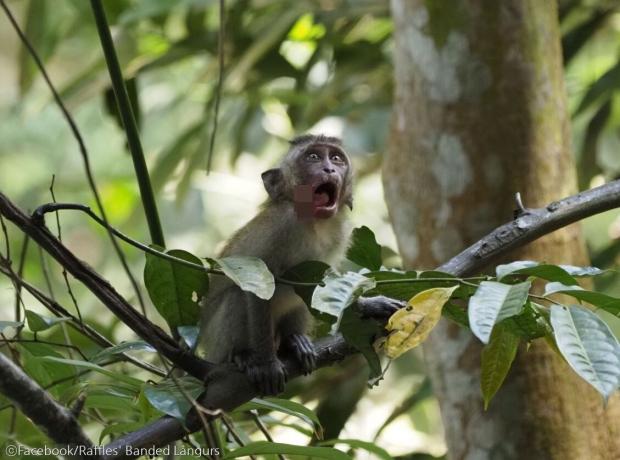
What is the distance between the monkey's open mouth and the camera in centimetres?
366

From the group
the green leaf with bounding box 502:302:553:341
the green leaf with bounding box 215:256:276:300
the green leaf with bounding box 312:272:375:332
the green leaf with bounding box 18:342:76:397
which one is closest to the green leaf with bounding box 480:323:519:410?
the green leaf with bounding box 502:302:553:341

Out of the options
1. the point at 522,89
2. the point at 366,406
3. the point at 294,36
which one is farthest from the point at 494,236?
the point at 366,406

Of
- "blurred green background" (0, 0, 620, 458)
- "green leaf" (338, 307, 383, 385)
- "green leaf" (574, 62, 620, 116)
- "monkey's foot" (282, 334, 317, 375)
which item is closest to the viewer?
"green leaf" (338, 307, 383, 385)

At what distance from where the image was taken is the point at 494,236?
2.50 meters

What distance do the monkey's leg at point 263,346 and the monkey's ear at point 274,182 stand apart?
592 millimetres

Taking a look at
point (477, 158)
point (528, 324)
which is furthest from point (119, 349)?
point (477, 158)

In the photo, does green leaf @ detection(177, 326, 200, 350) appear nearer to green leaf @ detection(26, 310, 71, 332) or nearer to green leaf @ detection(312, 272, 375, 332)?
green leaf @ detection(26, 310, 71, 332)

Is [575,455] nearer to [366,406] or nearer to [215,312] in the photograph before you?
[215,312]

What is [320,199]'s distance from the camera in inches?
145

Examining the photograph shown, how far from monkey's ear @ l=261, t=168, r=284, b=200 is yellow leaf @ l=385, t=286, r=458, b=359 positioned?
1.84 metres

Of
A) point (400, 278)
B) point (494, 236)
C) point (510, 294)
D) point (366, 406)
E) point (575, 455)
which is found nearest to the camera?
point (510, 294)

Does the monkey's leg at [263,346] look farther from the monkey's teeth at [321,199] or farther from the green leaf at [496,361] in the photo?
the green leaf at [496,361]

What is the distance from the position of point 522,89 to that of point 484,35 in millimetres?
252

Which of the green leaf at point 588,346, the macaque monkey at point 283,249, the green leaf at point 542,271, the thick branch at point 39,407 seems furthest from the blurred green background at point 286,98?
the green leaf at point 588,346
